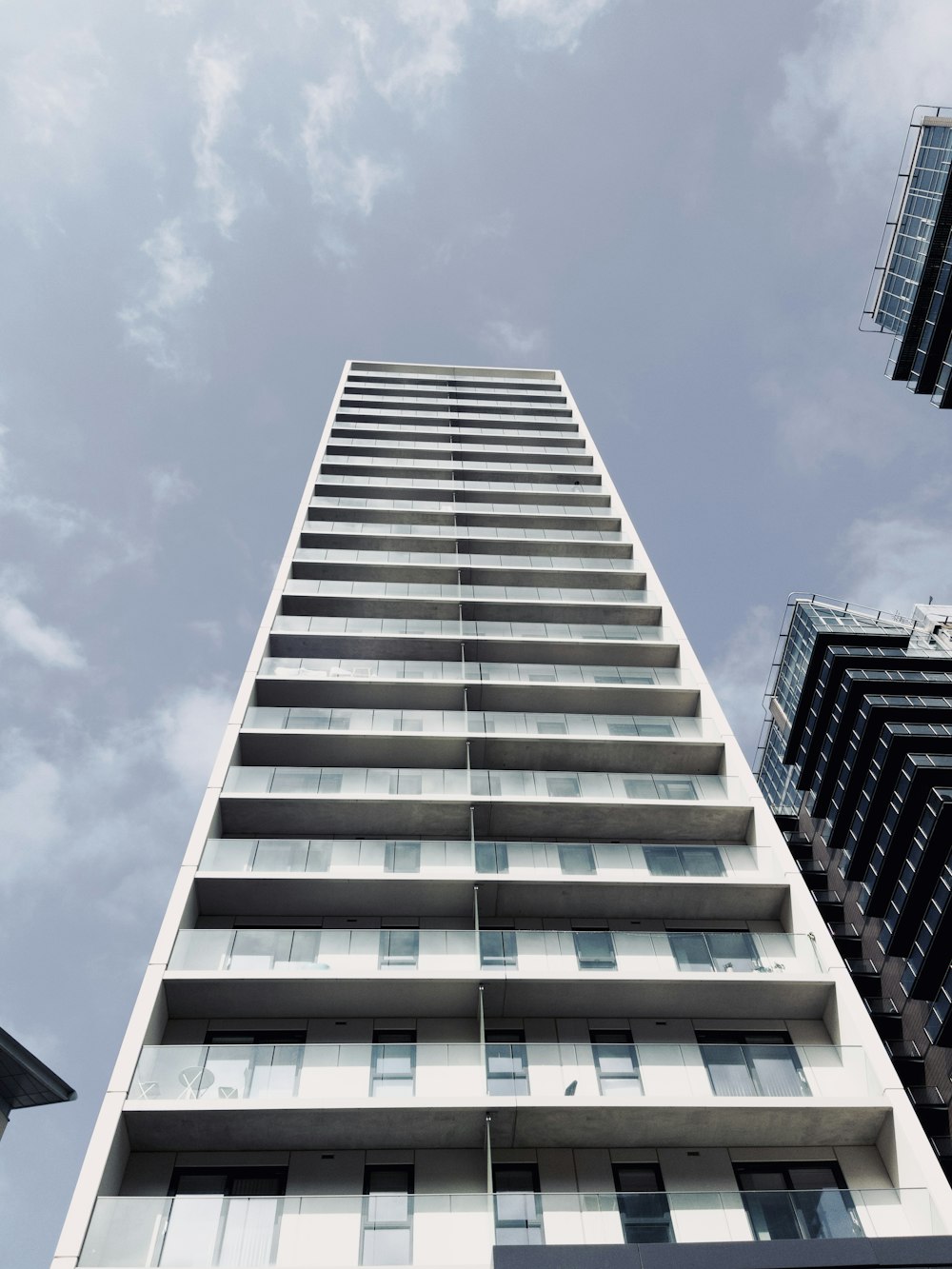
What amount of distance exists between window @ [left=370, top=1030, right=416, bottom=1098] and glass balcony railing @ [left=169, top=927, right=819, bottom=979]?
1.53 meters

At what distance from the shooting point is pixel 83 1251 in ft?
39.4

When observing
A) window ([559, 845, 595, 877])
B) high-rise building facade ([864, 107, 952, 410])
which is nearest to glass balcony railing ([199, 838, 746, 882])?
window ([559, 845, 595, 877])

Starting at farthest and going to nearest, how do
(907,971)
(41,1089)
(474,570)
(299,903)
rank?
(907,971) → (474,570) → (41,1089) → (299,903)

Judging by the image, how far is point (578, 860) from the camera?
19562mm

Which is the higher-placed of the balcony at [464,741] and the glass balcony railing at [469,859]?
the balcony at [464,741]

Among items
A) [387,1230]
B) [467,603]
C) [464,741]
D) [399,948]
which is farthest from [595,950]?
[467,603]

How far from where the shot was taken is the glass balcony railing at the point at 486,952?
656 inches

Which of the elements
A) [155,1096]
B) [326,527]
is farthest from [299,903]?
[326,527]

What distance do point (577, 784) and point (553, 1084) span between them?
756 centimetres

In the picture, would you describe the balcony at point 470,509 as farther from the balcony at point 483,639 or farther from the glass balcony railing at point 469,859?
the glass balcony railing at point 469,859

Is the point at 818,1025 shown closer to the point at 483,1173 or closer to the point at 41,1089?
the point at 483,1173

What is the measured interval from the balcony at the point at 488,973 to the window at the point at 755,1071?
1.56 m

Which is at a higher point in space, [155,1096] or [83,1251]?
[155,1096]

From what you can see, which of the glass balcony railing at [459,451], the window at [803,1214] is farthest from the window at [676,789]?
the glass balcony railing at [459,451]
